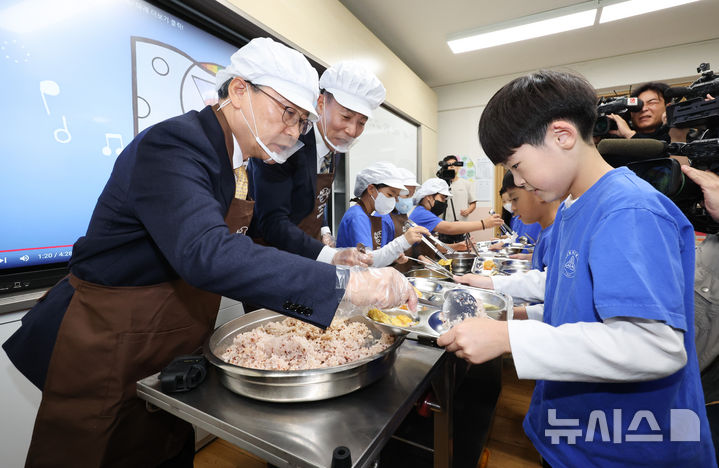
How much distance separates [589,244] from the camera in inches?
28.4

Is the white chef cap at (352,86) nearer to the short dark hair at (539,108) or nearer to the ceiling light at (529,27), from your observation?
the short dark hair at (539,108)

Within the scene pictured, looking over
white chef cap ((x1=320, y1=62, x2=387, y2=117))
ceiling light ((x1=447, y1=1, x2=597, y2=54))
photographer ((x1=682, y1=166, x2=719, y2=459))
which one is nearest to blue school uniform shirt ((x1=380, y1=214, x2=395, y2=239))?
white chef cap ((x1=320, y1=62, x2=387, y2=117))

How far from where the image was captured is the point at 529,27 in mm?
3711

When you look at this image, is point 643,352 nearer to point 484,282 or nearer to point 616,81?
point 484,282

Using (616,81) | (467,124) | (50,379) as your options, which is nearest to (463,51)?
(467,124)

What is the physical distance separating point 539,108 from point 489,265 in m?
1.75

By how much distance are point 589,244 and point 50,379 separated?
1312mm

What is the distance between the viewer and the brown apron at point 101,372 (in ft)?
2.64

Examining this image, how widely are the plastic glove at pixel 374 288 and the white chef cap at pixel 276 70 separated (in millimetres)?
553

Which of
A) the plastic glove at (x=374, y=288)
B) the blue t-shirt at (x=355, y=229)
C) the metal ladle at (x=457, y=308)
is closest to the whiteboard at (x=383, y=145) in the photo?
the blue t-shirt at (x=355, y=229)

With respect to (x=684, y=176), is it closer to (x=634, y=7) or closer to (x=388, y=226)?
(x=388, y=226)

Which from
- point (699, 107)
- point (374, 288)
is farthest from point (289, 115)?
point (699, 107)

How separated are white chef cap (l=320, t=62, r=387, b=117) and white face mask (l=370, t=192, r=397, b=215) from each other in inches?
35.9

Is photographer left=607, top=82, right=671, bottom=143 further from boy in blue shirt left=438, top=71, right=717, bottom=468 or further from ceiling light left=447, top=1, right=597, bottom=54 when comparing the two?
boy in blue shirt left=438, top=71, right=717, bottom=468
